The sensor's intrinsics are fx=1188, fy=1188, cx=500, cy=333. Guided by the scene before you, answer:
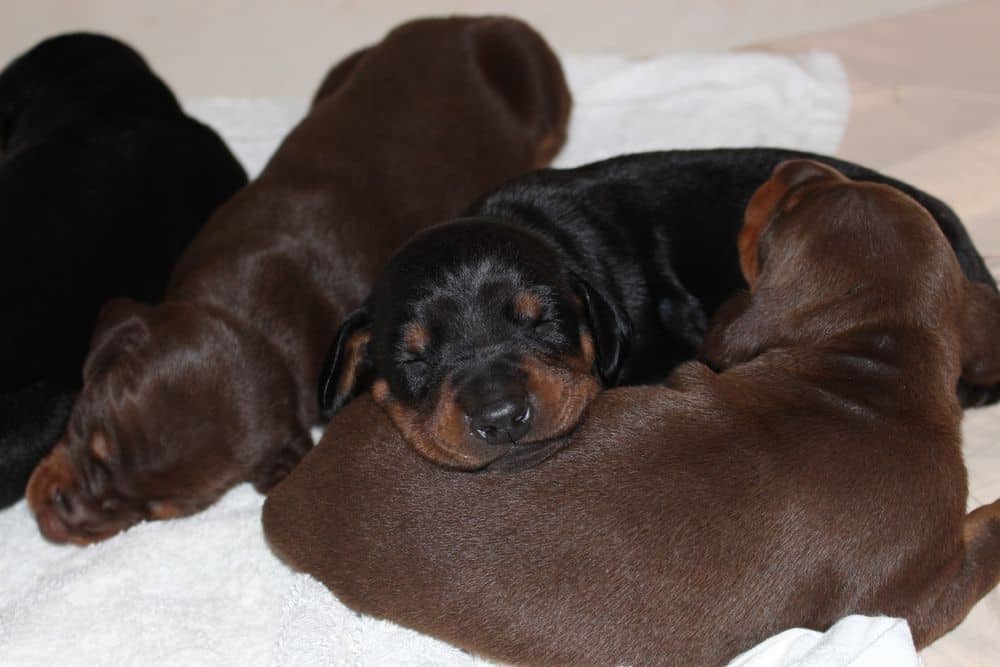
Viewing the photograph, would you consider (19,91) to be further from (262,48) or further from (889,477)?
(889,477)

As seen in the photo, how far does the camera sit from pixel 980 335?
3355mm

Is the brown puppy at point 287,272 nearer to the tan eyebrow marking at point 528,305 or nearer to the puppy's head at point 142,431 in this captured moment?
the puppy's head at point 142,431

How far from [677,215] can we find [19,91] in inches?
115

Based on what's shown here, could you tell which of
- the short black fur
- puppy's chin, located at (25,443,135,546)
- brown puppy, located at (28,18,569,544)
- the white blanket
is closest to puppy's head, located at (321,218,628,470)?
the short black fur

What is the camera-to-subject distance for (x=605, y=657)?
9.14 feet

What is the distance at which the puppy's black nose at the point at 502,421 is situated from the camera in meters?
2.97

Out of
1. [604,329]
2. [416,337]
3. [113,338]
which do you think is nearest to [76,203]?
[113,338]

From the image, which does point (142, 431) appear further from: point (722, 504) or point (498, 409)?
point (722, 504)

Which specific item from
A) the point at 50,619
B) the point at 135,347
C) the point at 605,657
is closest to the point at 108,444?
the point at 135,347

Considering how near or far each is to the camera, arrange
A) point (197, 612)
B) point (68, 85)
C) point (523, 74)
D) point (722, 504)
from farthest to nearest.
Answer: point (68, 85) < point (523, 74) < point (197, 612) < point (722, 504)

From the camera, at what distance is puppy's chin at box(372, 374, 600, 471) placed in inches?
119

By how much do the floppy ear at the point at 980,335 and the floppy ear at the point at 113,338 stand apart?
2.44m

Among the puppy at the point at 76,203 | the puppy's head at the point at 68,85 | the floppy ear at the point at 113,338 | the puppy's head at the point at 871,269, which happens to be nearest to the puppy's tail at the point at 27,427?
the puppy at the point at 76,203

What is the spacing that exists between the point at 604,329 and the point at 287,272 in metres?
1.21
